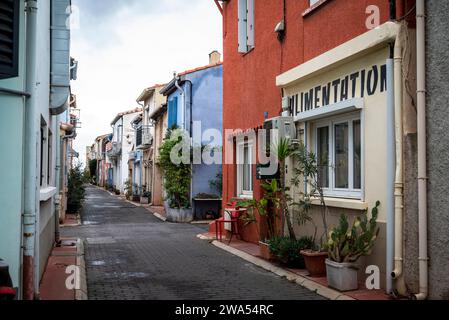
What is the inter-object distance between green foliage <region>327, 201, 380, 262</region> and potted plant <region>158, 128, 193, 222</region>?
41.2 ft

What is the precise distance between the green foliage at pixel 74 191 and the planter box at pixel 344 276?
15.7 m

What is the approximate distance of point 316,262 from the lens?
25.7 feet

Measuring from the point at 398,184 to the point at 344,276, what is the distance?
1.51 meters

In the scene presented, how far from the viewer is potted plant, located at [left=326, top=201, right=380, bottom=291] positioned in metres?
6.81

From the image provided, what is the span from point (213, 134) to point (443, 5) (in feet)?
49.3

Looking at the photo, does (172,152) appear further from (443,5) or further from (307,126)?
(443,5)

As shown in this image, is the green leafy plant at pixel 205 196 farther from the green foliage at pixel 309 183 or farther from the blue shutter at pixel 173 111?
the green foliage at pixel 309 183

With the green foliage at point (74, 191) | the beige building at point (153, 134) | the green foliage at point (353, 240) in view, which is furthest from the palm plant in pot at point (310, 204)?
the beige building at point (153, 134)

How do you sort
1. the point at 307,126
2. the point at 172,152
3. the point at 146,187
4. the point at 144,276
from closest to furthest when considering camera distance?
1. the point at 144,276
2. the point at 307,126
3. the point at 172,152
4. the point at 146,187

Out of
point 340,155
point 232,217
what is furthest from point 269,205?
point 340,155

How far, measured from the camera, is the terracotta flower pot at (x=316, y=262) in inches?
308

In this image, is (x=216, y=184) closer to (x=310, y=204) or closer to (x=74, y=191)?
(x=74, y=191)
